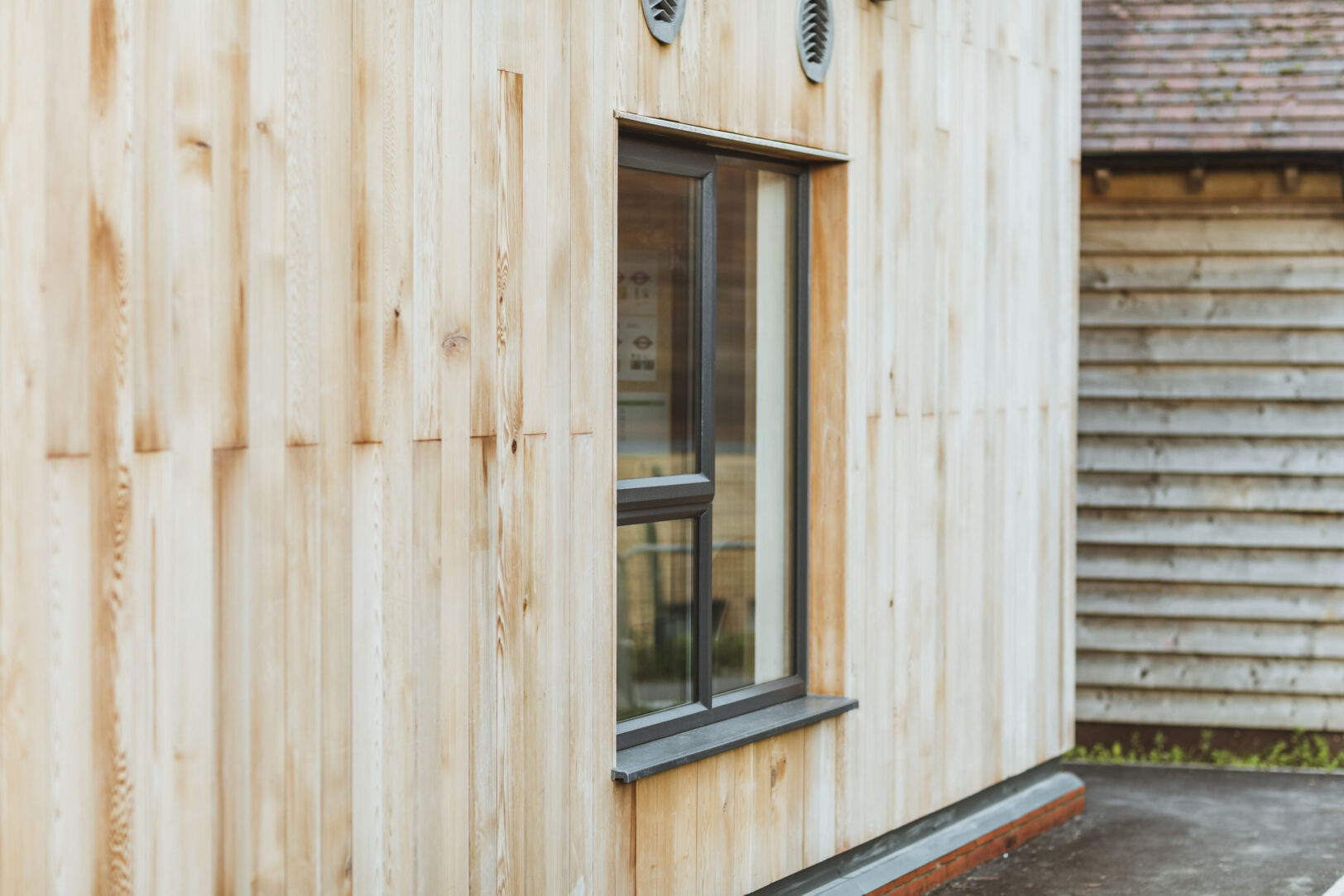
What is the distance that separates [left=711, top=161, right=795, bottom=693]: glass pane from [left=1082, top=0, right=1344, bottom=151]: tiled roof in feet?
12.2

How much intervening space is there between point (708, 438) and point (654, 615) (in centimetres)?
Result: 62

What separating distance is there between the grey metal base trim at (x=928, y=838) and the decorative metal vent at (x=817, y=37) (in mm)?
2877

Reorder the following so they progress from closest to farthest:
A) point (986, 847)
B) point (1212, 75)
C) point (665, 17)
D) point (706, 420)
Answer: point (665, 17)
point (706, 420)
point (986, 847)
point (1212, 75)

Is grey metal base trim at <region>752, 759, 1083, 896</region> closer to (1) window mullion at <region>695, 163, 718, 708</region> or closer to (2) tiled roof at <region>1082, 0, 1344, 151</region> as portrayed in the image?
(1) window mullion at <region>695, 163, 718, 708</region>

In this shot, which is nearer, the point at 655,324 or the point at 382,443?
the point at 382,443

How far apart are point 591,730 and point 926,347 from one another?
7.95 feet

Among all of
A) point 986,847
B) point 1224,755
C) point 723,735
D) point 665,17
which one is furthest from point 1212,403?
point 665,17

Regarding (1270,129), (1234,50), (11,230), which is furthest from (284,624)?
(1234,50)

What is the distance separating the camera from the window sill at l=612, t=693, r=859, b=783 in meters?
4.32

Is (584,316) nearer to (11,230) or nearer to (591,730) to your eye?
(591,730)

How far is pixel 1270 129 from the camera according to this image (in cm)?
817

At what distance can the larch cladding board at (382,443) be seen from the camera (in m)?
2.77

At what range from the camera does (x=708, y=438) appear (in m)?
4.82

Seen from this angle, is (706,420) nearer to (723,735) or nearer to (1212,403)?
(723,735)
